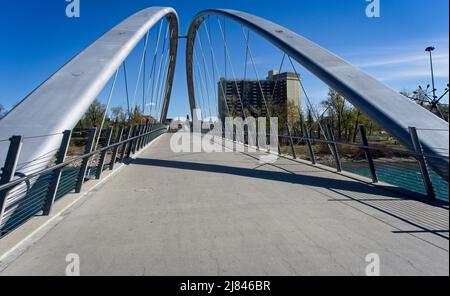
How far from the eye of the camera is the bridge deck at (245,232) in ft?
9.88

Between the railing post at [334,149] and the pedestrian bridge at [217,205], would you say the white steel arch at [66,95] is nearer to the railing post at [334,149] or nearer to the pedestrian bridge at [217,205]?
the pedestrian bridge at [217,205]

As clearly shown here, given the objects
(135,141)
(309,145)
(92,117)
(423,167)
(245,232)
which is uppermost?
(92,117)

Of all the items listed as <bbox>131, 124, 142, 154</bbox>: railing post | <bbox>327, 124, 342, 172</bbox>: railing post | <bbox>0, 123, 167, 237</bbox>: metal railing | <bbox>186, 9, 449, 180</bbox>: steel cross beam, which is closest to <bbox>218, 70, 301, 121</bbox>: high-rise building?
<bbox>131, 124, 142, 154</bbox>: railing post

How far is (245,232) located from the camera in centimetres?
390

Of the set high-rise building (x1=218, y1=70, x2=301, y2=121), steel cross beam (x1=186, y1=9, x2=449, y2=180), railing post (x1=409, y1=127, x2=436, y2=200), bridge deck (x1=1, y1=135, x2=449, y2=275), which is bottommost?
bridge deck (x1=1, y1=135, x2=449, y2=275)

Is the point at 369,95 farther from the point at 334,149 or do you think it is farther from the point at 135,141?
the point at 135,141

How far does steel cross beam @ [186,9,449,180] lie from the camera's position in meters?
6.00

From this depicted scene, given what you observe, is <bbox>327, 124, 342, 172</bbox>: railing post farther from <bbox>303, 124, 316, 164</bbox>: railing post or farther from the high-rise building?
the high-rise building

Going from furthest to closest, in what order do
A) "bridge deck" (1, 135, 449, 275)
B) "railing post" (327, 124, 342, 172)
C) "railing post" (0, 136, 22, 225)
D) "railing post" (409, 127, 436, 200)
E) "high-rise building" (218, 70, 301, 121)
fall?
"high-rise building" (218, 70, 301, 121) < "railing post" (327, 124, 342, 172) < "railing post" (409, 127, 436, 200) < "railing post" (0, 136, 22, 225) < "bridge deck" (1, 135, 449, 275)

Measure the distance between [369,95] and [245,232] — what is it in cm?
524

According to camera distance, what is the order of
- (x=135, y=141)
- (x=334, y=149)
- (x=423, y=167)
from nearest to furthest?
1. (x=423, y=167)
2. (x=334, y=149)
3. (x=135, y=141)

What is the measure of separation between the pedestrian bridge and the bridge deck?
0.02 meters

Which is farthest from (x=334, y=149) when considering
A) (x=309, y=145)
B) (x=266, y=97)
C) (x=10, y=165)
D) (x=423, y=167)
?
(x=266, y=97)
